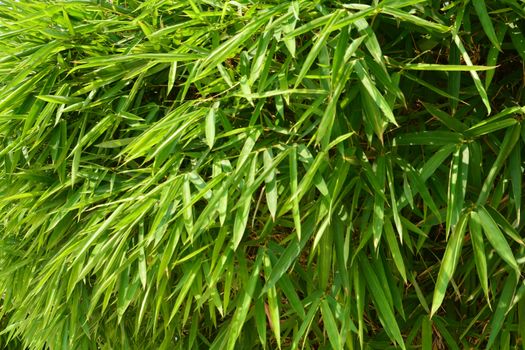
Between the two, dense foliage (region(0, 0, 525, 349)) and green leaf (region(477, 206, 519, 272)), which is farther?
dense foliage (region(0, 0, 525, 349))

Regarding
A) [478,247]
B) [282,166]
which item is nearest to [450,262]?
[478,247]

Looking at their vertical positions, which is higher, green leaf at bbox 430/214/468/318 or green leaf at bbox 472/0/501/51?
green leaf at bbox 472/0/501/51

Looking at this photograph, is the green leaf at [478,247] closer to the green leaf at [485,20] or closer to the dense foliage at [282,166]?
A: the dense foliage at [282,166]

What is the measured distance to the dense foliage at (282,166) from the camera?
1260mm

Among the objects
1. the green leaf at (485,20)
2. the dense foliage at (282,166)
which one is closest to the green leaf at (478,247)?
the dense foliage at (282,166)

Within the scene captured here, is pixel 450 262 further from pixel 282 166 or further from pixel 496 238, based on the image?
pixel 282 166

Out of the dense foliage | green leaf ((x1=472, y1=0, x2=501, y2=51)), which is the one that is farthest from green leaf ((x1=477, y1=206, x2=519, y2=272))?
green leaf ((x1=472, y1=0, x2=501, y2=51))

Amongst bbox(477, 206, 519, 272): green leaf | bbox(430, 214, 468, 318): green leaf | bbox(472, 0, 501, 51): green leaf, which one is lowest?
bbox(430, 214, 468, 318): green leaf

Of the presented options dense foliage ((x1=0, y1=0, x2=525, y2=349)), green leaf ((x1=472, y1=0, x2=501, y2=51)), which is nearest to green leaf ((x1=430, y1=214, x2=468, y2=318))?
dense foliage ((x1=0, y1=0, x2=525, y2=349))

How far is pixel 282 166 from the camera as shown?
141cm

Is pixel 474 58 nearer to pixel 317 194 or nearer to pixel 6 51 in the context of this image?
pixel 317 194

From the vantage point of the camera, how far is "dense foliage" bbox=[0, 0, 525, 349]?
4.13ft

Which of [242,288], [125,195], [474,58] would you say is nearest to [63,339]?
[125,195]

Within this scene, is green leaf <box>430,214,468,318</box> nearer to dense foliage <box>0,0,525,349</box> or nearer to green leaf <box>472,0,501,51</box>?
dense foliage <box>0,0,525,349</box>
